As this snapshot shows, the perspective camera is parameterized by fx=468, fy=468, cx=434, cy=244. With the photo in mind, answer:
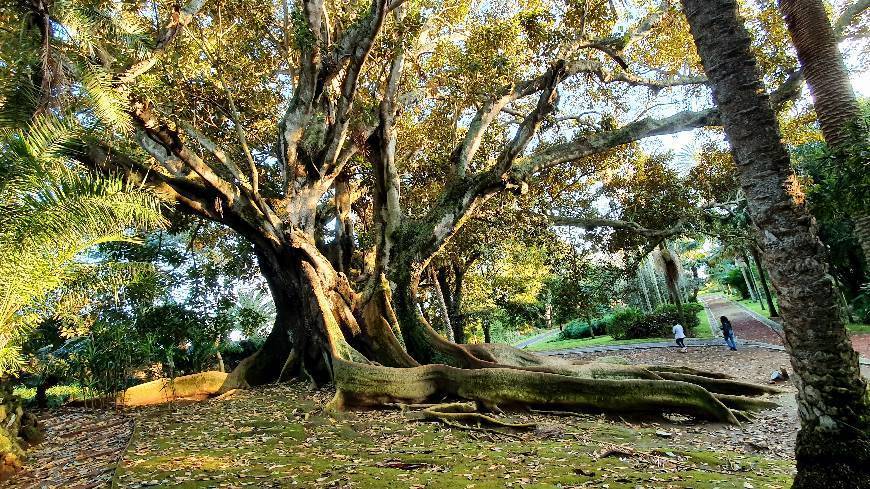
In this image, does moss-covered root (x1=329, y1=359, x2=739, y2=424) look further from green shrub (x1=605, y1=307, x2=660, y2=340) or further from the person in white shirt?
green shrub (x1=605, y1=307, x2=660, y2=340)

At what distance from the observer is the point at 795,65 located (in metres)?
10.1

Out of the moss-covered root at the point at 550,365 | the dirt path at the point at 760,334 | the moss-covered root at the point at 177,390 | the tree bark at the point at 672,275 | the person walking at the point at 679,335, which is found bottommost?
the dirt path at the point at 760,334

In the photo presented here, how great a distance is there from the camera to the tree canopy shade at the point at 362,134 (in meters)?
7.88

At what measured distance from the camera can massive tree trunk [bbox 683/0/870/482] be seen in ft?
10.5

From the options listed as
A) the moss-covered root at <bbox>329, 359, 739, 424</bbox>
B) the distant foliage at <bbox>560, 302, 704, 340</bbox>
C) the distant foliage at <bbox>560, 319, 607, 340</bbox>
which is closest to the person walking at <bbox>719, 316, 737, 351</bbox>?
the distant foliage at <bbox>560, 302, 704, 340</bbox>

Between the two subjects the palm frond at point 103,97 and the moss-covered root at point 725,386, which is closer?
the palm frond at point 103,97

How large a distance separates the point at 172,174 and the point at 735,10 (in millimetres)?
9524

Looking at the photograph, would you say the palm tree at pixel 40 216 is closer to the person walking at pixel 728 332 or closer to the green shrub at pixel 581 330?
the person walking at pixel 728 332

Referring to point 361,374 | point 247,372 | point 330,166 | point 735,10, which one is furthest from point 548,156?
point 247,372

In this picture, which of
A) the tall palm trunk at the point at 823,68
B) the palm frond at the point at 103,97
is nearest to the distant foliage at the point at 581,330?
the tall palm trunk at the point at 823,68

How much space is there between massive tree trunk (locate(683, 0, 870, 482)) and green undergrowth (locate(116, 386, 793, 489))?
146cm

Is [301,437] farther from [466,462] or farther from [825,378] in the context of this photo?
[825,378]

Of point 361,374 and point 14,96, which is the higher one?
point 14,96

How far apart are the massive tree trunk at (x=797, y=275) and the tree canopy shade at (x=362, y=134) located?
4.62m
